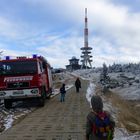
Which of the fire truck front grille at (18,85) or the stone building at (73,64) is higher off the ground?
the stone building at (73,64)

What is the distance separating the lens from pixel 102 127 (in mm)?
8391

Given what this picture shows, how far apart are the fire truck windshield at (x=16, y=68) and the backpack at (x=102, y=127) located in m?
17.0

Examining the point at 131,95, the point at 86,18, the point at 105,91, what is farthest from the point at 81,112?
the point at 86,18

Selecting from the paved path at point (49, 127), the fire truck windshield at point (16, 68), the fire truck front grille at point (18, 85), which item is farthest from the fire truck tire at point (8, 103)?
the paved path at point (49, 127)

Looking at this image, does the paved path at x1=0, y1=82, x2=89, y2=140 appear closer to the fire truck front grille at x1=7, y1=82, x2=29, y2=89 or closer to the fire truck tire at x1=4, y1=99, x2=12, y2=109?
the fire truck front grille at x1=7, y1=82, x2=29, y2=89

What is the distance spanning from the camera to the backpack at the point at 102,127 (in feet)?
27.4

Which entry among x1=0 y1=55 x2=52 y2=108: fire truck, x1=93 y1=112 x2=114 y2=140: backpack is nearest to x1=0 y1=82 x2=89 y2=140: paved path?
x1=0 y1=55 x2=52 y2=108: fire truck

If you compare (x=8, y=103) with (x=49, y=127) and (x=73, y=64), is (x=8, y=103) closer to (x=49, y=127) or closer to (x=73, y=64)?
(x=49, y=127)

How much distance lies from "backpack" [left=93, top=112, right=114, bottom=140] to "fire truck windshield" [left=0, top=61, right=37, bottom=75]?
669 inches

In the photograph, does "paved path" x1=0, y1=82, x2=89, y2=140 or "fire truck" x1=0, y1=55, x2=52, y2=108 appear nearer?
"paved path" x1=0, y1=82, x2=89, y2=140

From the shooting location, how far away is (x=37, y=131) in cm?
1631

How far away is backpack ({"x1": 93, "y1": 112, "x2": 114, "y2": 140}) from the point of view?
836cm

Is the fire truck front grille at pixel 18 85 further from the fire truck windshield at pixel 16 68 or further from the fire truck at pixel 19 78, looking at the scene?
the fire truck windshield at pixel 16 68

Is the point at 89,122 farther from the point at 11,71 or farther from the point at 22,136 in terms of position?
the point at 11,71
